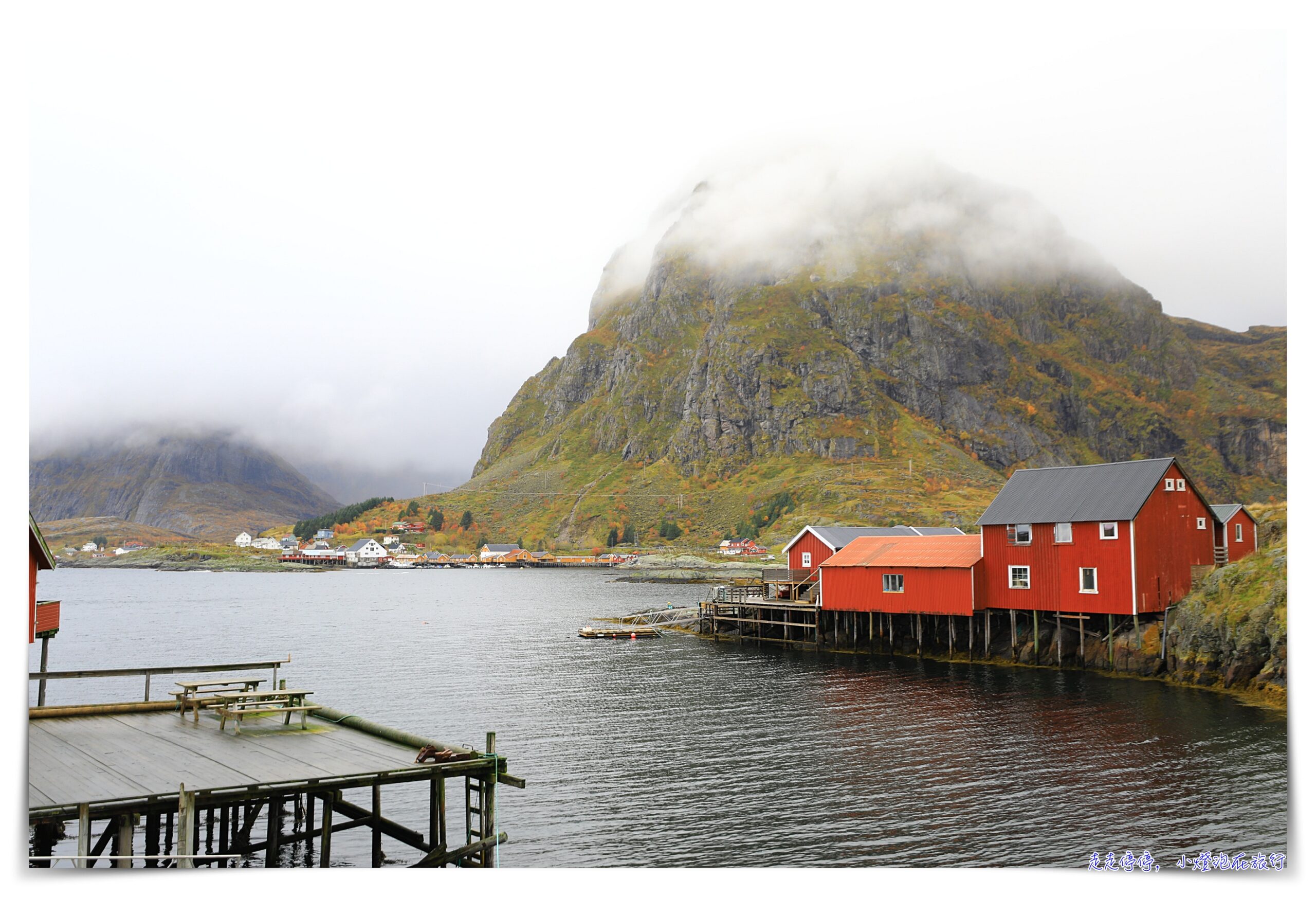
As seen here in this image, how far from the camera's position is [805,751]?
30.2 meters

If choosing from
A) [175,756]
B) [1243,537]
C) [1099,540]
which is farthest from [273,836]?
[1243,537]

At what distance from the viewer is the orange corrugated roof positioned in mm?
51156

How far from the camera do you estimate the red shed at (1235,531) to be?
5038 centimetres

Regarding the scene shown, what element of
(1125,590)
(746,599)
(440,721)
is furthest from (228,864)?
(746,599)

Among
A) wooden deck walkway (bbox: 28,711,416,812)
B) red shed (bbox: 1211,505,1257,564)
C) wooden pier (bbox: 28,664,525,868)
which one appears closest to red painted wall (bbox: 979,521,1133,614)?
red shed (bbox: 1211,505,1257,564)

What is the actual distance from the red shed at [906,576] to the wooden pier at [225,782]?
34055 millimetres

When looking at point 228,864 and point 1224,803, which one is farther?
point 1224,803

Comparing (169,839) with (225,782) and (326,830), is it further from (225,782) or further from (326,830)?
(225,782)

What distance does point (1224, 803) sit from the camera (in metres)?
22.8

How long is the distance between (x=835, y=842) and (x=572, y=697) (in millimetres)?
24332

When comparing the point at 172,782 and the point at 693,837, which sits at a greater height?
the point at 172,782

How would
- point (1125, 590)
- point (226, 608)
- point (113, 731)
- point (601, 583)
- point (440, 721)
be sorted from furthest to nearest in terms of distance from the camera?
point (601, 583) < point (226, 608) < point (1125, 590) < point (440, 721) < point (113, 731)

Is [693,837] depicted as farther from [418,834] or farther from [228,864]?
[228,864]

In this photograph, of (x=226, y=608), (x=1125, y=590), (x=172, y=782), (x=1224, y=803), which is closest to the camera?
(x=172, y=782)
